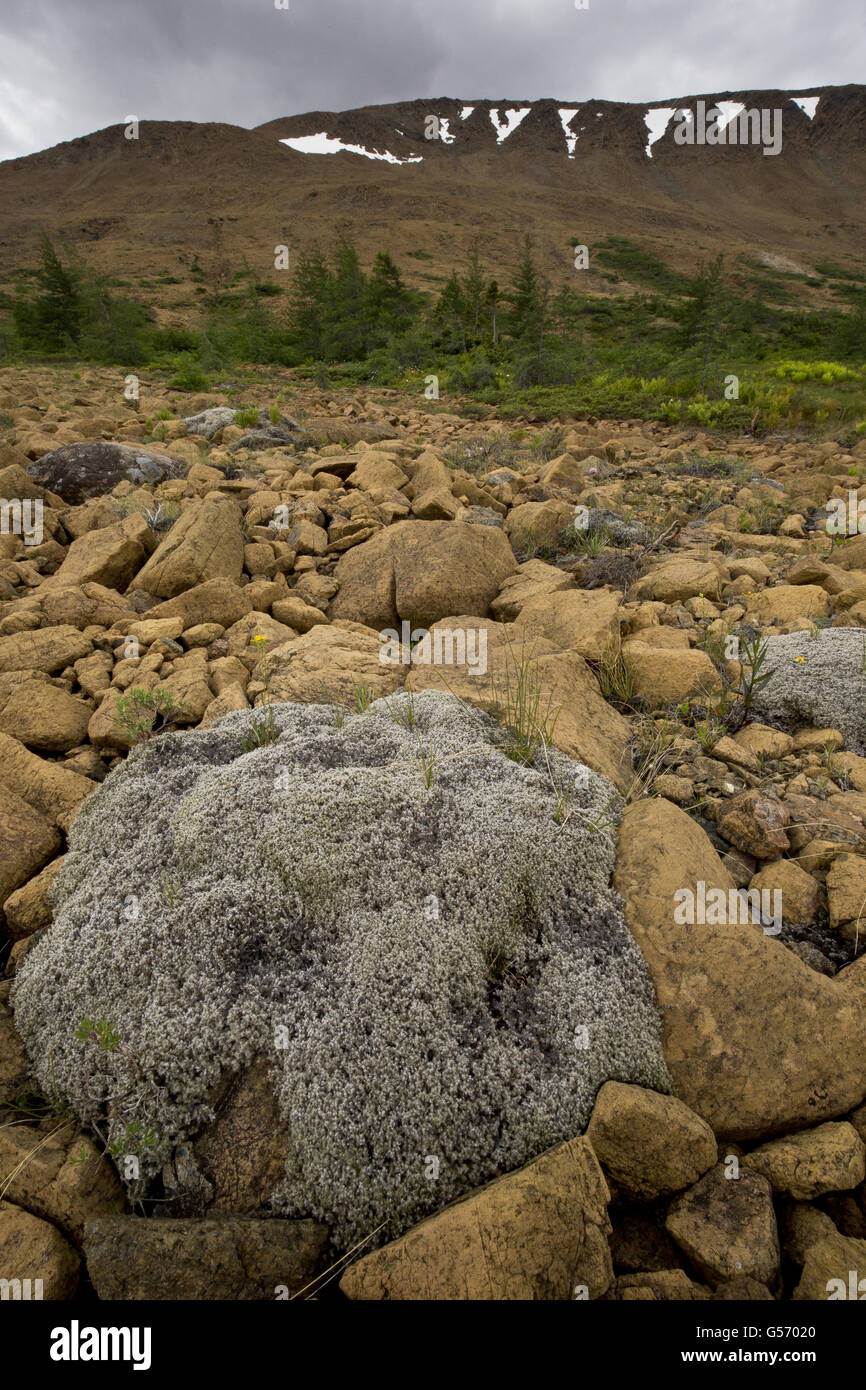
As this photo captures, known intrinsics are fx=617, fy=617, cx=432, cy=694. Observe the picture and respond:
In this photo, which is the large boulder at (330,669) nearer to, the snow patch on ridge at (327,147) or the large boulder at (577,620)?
the large boulder at (577,620)

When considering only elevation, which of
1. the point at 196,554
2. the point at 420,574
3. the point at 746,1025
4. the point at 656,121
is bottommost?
the point at 746,1025

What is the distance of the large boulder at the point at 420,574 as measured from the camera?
4.66m

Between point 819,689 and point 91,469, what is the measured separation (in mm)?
7029

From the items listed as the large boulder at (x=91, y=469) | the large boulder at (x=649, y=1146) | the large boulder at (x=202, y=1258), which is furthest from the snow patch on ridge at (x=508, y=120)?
the large boulder at (x=202, y=1258)

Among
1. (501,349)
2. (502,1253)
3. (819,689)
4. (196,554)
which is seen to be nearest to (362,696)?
(196,554)

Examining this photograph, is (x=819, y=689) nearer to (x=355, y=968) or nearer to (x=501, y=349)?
(x=355, y=968)

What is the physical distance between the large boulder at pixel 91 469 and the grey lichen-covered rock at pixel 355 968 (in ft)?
16.3

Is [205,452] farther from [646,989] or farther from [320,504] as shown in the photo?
[646,989]

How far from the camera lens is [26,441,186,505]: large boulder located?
255 inches

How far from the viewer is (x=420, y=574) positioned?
4715 mm

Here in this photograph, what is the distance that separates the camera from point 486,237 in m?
59.6

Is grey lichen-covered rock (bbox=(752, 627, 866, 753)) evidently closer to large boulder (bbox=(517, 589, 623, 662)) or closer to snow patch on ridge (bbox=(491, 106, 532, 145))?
large boulder (bbox=(517, 589, 623, 662))
